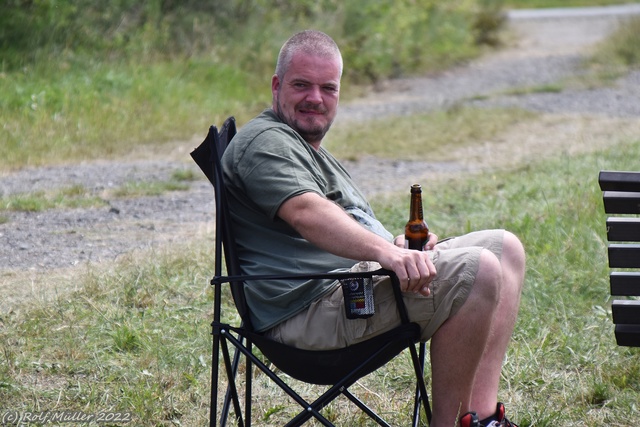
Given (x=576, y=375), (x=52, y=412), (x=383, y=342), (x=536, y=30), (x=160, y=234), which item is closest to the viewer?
(x=383, y=342)

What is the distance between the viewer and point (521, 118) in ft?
39.4

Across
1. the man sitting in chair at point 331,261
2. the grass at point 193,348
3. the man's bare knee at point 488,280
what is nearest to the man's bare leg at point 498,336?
the man sitting in chair at point 331,261

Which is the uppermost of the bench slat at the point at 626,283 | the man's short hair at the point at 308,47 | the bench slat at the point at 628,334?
the man's short hair at the point at 308,47

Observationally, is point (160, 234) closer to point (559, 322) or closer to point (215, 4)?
point (559, 322)

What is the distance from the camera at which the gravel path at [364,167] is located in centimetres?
651

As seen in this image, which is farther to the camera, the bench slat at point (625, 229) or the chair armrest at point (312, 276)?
the bench slat at point (625, 229)

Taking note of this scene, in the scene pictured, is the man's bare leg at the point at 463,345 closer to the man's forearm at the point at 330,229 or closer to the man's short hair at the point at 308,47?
the man's forearm at the point at 330,229

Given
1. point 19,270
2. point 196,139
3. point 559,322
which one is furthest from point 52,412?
point 196,139

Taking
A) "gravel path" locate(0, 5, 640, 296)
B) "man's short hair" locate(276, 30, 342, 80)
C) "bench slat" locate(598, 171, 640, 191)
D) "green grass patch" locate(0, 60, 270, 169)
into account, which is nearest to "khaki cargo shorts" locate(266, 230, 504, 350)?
"bench slat" locate(598, 171, 640, 191)

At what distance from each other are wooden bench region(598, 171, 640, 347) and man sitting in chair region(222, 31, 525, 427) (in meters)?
0.32

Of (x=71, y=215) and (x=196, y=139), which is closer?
(x=71, y=215)

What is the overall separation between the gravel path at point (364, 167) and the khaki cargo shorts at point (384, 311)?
2.49 meters

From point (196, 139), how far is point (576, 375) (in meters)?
6.42

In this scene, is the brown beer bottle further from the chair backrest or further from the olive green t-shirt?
the chair backrest
